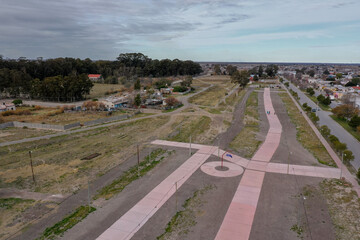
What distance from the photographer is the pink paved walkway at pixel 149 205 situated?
1727 cm

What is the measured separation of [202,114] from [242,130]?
14370 mm

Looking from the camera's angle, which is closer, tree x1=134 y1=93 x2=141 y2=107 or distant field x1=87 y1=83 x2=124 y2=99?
tree x1=134 y1=93 x2=141 y2=107

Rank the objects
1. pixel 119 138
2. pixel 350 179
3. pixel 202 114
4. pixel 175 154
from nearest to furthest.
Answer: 1. pixel 350 179
2. pixel 175 154
3. pixel 119 138
4. pixel 202 114

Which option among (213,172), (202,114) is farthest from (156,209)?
(202,114)

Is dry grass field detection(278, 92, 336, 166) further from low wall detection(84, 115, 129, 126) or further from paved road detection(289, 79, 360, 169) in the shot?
low wall detection(84, 115, 129, 126)

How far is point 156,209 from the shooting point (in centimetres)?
2002

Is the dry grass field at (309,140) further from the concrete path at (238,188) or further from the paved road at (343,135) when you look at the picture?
the concrete path at (238,188)

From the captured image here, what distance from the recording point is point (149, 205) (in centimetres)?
2058

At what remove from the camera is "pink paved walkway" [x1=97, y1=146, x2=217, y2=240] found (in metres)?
17.3

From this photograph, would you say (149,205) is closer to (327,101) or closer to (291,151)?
(291,151)

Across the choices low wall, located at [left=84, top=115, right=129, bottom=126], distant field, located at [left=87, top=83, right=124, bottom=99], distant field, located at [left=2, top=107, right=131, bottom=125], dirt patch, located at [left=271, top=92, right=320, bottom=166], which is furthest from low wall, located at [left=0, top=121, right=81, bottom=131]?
distant field, located at [left=87, top=83, right=124, bottom=99]

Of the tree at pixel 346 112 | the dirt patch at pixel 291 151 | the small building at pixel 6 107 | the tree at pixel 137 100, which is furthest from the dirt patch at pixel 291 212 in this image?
the small building at pixel 6 107

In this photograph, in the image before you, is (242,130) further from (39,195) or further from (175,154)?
(39,195)

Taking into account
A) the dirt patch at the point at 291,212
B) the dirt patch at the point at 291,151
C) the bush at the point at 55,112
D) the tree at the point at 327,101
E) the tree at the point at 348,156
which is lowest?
the dirt patch at the point at 291,212
